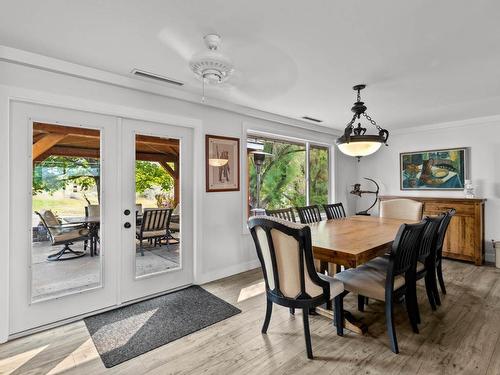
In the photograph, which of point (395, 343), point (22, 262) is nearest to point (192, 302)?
point (22, 262)

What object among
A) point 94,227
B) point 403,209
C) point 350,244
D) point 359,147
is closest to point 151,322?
point 94,227

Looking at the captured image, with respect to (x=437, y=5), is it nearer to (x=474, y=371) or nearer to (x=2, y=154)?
(x=474, y=371)

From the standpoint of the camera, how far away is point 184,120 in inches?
130

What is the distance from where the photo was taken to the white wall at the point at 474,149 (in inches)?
177

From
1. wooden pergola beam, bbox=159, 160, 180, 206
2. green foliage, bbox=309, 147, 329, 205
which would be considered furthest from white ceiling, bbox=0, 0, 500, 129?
green foliage, bbox=309, 147, 329, 205

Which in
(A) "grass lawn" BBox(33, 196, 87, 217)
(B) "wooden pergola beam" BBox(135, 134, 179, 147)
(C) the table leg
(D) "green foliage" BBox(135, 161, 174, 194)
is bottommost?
(C) the table leg

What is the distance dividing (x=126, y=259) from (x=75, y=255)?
464 millimetres

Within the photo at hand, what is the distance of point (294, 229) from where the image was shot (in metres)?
1.91

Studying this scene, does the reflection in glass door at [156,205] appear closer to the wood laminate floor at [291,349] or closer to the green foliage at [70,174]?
the green foliage at [70,174]

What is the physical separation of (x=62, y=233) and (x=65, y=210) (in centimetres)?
21

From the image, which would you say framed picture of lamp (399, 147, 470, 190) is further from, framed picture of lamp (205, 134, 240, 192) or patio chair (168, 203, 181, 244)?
patio chair (168, 203, 181, 244)

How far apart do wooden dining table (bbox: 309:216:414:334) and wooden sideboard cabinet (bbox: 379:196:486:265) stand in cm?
207

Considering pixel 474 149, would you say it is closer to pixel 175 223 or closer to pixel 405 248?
pixel 405 248

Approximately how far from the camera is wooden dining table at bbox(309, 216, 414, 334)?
2.04 m
